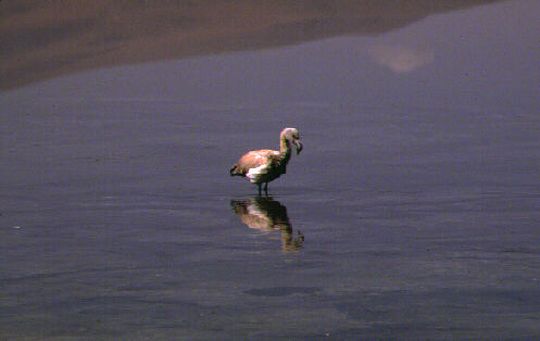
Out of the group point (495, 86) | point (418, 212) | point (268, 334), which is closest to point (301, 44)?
point (495, 86)

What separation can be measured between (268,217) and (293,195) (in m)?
2.15

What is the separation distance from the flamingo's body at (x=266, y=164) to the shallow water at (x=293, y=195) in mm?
293

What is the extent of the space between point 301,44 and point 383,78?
3173 mm

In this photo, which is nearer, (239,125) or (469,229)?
(469,229)

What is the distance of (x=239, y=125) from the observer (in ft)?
97.2

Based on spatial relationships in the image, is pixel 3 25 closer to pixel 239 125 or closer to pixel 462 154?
pixel 239 125

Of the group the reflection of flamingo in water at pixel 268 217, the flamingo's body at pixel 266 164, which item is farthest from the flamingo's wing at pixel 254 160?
the reflection of flamingo in water at pixel 268 217

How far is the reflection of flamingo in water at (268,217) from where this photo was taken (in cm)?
1808

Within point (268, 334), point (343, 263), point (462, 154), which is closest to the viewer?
point (268, 334)

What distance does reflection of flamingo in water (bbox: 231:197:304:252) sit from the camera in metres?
18.1

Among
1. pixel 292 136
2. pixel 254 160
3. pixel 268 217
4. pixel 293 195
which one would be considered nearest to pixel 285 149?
pixel 292 136

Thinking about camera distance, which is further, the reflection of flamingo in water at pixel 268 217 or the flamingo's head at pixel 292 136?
the flamingo's head at pixel 292 136

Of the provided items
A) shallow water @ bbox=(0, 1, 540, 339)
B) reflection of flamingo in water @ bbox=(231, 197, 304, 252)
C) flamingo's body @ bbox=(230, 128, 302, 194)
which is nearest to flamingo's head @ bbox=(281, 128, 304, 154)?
flamingo's body @ bbox=(230, 128, 302, 194)

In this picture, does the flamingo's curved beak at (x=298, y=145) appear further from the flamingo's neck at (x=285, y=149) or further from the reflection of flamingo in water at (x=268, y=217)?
the reflection of flamingo in water at (x=268, y=217)
